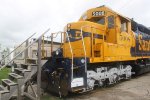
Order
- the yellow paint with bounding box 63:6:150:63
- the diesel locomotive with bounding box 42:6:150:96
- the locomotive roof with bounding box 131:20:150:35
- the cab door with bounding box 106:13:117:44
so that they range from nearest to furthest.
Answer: the diesel locomotive with bounding box 42:6:150:96
the yellow paint with bounding box 63:6:150:63
the cab door with bounding box 106:13:117:44
the locomotive roof with bounding box 131:20:150:35

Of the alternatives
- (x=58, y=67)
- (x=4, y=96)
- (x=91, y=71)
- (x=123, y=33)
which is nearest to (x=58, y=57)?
(x=58, y=67)

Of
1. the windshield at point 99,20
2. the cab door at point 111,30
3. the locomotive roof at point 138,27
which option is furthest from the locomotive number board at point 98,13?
the locomotive roof at point 138,27

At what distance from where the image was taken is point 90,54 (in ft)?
25.3

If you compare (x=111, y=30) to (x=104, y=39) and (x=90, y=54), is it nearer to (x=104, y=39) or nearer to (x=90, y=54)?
(x=104, y=39)

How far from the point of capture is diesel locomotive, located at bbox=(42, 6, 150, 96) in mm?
7266

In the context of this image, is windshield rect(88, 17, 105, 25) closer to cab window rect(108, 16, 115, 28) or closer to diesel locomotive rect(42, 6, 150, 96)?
diesel locomotive rect(42, 6, 150, 96)

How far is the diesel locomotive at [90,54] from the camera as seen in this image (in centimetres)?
727

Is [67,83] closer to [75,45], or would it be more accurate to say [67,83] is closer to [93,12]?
[75,45]

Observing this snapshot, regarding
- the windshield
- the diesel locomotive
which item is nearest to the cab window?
the diesel locomotive

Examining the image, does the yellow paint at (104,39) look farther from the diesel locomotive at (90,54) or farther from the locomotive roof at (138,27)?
the locomotive roof at (138,27)

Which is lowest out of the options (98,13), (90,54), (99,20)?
(90,54)

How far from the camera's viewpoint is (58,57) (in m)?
7.65

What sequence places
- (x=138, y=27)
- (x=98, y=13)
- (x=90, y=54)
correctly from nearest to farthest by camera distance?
1. (x=90, y=54)
2. (x=98, y=13)
3. (x=138, y=27)

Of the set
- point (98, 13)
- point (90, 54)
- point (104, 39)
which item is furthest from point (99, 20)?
point (90, 54)
